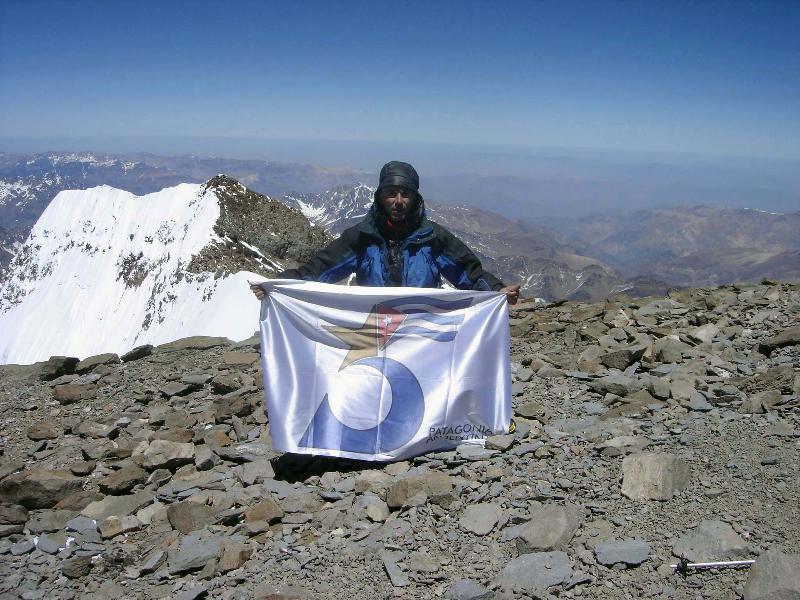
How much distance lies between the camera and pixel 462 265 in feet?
22.4

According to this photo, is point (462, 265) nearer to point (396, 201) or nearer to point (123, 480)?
point (396, 201)

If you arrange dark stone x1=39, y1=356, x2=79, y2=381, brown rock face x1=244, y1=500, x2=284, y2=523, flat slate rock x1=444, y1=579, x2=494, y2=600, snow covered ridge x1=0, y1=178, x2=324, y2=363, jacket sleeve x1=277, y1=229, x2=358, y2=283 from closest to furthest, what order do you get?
flat slate rock x1=444, y1=579, x2=494, y2=600 → brown rock face x1=244, y1=500, x2=284, y2=523 → jacket sleeve x1=277, y1=229, x2=358, y2=283 → dark stone x1=39, y1=356, x2=79, y2=381 → snow covered ridge x1=0, y1=178, x2=324, y2=363

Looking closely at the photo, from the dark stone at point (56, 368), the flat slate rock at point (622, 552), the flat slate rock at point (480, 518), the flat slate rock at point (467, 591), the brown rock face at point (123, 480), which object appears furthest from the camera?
the dark stone at point (56, 368)

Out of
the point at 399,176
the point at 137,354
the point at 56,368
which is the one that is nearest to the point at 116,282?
the point at 137,354

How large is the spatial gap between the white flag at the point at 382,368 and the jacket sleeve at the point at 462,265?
211mm

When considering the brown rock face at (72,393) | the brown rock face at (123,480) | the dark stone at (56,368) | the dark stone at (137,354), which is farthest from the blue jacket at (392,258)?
the dark stone at (137,354)

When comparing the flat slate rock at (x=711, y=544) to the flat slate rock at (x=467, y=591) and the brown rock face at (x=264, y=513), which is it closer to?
the flat slate rock at (x=467, y=591)

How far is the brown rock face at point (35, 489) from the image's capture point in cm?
599

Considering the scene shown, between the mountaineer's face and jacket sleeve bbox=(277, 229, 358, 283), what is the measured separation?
49 cm

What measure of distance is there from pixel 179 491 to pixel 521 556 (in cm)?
377

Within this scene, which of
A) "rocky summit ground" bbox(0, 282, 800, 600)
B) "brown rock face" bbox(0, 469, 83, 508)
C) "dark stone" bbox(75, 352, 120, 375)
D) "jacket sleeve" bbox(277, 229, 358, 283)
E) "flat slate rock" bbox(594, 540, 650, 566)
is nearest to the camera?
"flat slate rock" bbox(594, 540, 650, 566)

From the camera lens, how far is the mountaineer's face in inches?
248

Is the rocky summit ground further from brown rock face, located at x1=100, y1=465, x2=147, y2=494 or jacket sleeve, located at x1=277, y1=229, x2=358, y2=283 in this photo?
jacket sleeve, located at x1=277, y1=229, x2=358, y2=283

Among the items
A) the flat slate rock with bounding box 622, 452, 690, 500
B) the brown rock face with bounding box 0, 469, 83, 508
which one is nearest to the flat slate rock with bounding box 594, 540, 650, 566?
the flat slate rock with bounding box 622, 452, 690, 500
